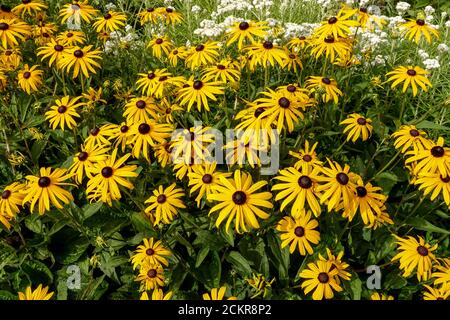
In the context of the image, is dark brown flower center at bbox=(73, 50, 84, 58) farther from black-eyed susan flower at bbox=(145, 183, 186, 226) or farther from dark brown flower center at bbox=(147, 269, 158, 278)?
dark brown flower center at bbox=(147, 269, 158, 278)

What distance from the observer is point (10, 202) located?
7.47ft

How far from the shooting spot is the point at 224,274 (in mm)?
2582

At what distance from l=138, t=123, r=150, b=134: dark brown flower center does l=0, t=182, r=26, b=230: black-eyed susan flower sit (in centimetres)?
71

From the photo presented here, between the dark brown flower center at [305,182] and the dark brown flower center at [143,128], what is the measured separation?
0.92m

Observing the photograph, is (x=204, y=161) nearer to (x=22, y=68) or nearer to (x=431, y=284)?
(x=431, y=284)

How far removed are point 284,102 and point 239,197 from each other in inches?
24.9

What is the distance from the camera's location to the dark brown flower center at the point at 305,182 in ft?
6.78

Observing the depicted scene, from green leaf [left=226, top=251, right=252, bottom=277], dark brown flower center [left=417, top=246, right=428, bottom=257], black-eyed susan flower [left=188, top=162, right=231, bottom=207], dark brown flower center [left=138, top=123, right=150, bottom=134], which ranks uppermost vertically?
dark brown flower center [left=138, top=123, right=150, bottom=134]

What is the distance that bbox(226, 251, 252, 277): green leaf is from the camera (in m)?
2.43

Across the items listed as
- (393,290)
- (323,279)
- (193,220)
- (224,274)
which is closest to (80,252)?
(193,220)

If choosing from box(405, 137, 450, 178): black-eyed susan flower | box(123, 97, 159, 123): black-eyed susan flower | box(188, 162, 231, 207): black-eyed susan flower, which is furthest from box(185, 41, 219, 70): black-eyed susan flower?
box(405, 137, 450, 178): black-eyed susan flower

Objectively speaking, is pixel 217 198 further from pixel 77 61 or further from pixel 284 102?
pixel 77 61

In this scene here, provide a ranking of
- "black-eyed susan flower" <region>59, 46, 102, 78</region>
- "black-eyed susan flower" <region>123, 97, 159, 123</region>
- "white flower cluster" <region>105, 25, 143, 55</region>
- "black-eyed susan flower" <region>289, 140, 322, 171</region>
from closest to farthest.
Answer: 1. "black-eyed susan flower" <region>289, 140, 322, 171</region>
2. "black-eyed susan flower" <region>123, 97, 159, 123</region>
3. "black-eyed susan flower" <region>59, 46, 102, 78</region>
4. "white flower cluster" <region>105, 25, 143, 55</region>

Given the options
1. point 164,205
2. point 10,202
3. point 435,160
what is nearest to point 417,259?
point 435,160
